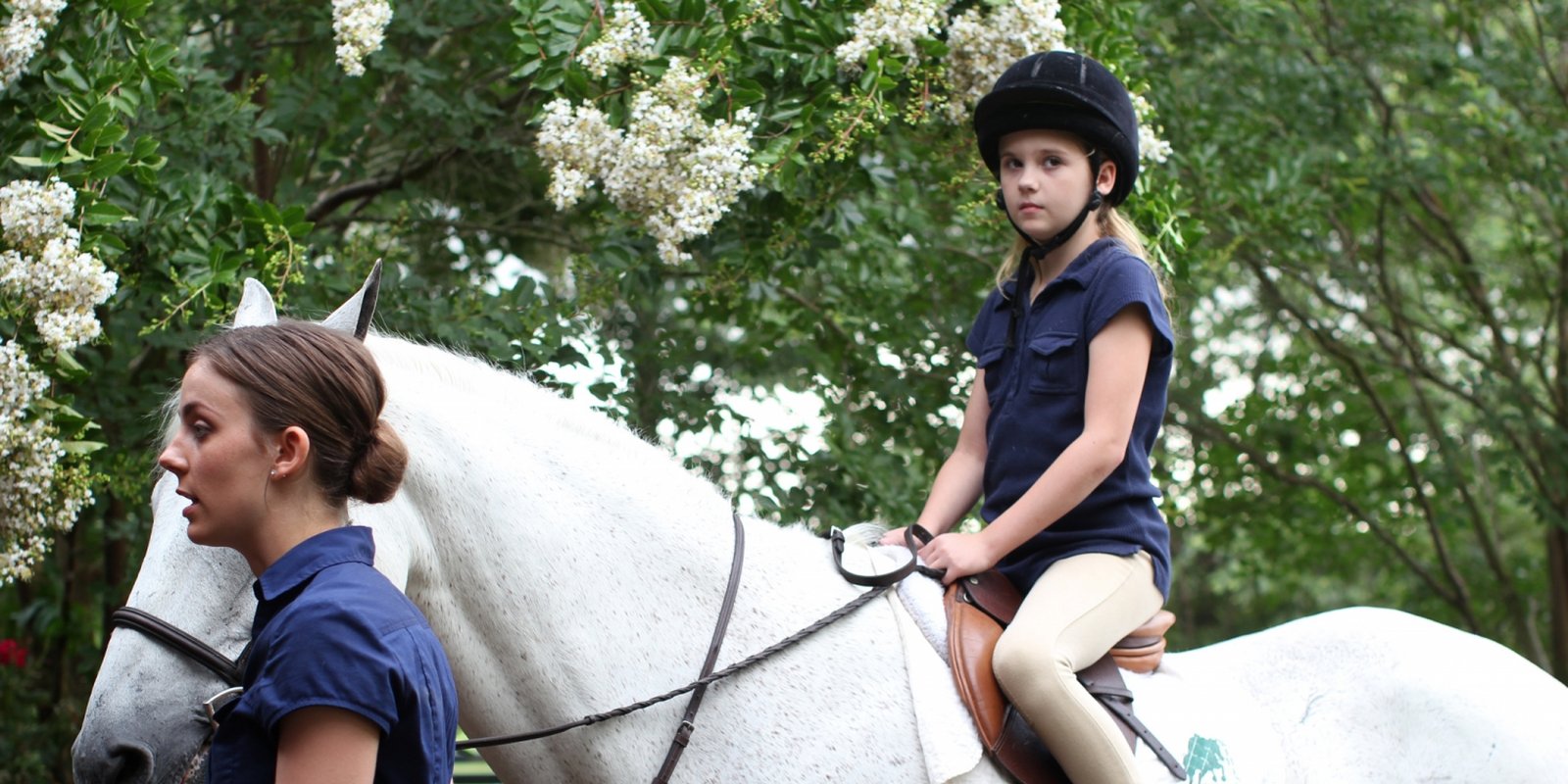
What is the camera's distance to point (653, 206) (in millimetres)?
3213

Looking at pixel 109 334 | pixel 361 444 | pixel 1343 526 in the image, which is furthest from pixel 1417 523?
pixel 361 444

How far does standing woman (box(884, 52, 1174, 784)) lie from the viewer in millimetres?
2268

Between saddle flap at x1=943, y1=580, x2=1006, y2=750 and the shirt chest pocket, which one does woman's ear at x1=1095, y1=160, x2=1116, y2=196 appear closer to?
the shirt chest pocket

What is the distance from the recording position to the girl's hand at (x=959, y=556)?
2418 millimetres

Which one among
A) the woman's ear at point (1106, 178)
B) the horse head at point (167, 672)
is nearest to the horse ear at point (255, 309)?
the horse head at point (167, 672)

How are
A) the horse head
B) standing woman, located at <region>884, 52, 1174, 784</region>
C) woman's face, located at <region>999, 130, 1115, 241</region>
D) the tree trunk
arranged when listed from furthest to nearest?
1. the tree trunk
2. woman's face, located at <region>999, 130, 1115, 241</region>
3. standing woman, located at <region>884, 52, 1174, 784</region>
4. the horse head

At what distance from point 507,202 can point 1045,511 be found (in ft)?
11.1

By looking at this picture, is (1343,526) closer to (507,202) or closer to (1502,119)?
(1502,119)

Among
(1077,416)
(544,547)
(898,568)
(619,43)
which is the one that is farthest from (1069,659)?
(619,43)

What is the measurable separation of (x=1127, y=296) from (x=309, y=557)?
1555 millimetres

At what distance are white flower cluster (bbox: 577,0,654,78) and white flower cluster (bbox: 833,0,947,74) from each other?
1.63ft

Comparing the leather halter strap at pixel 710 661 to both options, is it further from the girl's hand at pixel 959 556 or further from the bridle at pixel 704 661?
the girl's hand at pixel 959 556

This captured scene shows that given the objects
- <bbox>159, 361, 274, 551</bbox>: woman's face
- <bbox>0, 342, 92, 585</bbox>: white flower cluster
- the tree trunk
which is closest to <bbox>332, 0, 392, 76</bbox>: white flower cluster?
<bbox>0, 342, 92, 585</bbox>: white flower cluster

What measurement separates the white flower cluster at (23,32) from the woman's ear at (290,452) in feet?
5.99
